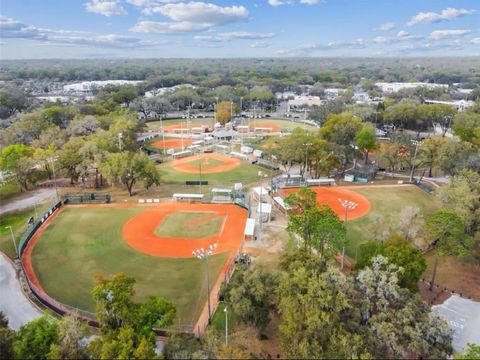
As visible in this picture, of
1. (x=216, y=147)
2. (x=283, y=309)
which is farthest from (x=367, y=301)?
(x=216, y=147)

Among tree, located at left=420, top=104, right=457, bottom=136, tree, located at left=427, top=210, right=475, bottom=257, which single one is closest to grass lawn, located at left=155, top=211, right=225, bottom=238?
tree, located at left=427, top=210, right=475, bottom=257

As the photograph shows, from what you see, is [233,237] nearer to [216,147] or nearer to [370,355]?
[370,355]

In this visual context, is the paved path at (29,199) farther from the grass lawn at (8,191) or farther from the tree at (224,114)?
the tree at (224,114)

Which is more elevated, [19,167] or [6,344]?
[6,344]

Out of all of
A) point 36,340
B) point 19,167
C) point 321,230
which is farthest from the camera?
point 19,167

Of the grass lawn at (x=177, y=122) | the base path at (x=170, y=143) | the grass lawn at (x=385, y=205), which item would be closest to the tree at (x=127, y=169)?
the grass lawn at (x=385, y=205)

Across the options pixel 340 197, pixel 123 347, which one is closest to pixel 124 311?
pixel 123 347

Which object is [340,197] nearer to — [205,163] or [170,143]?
[205,163]
